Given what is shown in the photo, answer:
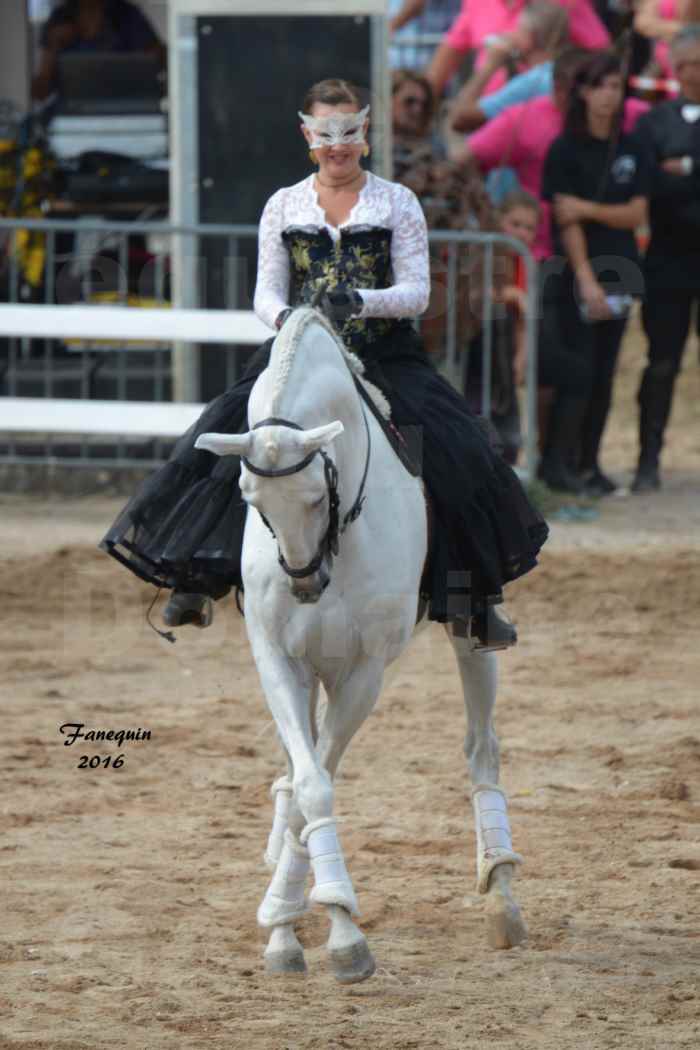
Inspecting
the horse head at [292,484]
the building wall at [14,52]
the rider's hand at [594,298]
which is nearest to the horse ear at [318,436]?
the horse head at [292,484]

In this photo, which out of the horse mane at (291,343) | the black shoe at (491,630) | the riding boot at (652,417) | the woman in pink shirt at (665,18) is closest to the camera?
the horse mane at (291,343)

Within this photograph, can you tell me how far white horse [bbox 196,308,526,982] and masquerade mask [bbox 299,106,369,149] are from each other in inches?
28.0

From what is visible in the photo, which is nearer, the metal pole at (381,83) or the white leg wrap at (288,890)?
the white leg wrap at (288,890)

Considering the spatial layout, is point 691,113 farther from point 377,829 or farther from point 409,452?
point 409,452

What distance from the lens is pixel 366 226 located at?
557cm

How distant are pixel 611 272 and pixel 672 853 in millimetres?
6197

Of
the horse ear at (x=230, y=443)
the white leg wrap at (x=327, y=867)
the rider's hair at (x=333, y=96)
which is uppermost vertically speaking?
the rider's hair at (x=333, y=96)

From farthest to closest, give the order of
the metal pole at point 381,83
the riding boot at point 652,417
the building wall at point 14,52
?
the building wall at point 14,52 → the riding boot at point 652,417 → the metal pole at point 381,83

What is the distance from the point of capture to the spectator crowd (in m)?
11.7

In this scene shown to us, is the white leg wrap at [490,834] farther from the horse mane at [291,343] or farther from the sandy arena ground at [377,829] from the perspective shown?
the horse mane at [291,343]

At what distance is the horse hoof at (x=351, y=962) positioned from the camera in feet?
16.6

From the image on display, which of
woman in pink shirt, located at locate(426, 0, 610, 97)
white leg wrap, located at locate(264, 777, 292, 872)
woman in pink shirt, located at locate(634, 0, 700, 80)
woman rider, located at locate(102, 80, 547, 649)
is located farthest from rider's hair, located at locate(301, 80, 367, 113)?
woman in pink shirt, located at locate(634, 0, 700, 80)

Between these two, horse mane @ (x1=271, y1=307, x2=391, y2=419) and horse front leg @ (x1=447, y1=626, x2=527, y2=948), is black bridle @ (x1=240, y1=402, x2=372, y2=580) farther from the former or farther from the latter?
horse front leg @ (x1=447, y1=626, x2=527, y2=948)

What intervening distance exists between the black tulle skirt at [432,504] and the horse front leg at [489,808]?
319mm
